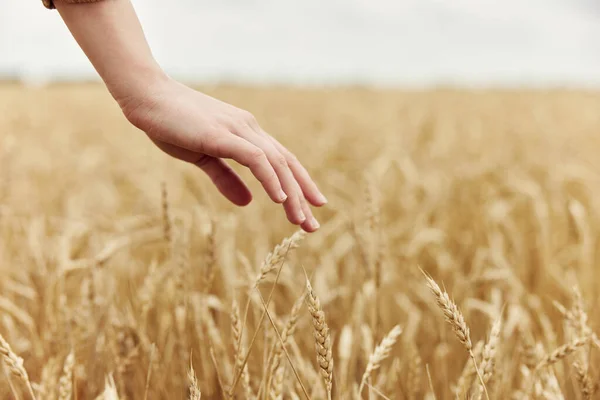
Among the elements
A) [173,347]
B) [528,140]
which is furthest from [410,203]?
[528,140]

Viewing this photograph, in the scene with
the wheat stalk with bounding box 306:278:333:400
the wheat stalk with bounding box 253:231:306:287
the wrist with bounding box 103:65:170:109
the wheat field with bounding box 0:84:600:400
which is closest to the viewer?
the wheat stalk with bounding box 306:278:333:400

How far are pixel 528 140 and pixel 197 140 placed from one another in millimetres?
4469

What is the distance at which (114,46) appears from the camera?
961 millimetres

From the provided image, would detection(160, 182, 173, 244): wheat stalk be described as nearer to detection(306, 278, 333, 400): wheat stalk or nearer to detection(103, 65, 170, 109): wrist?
detection(103, 65, 170, 109): wrist

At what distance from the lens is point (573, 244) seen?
2582 millimetres

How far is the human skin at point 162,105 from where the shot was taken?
926mm

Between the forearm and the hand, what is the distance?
19mm

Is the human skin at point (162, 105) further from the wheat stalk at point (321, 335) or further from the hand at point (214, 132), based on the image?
the wheat stalk at point (321, 335)

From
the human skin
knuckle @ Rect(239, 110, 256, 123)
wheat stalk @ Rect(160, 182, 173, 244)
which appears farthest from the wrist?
wheat stalk @ Rect(160, 182, 173, 244)

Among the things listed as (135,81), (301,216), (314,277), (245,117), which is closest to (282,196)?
(301,216)

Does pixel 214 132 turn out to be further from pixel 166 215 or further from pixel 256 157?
pixel 166 215

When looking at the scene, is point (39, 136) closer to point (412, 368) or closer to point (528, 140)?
point (528, 140)

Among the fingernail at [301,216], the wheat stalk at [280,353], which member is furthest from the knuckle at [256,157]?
the wheat stalk at [280,353]

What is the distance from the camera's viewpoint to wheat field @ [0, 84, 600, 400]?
3.63ft
